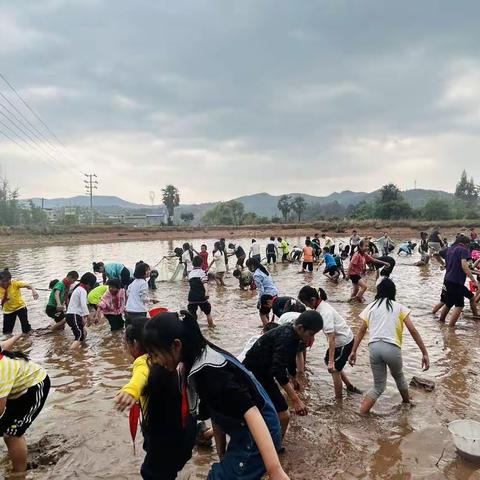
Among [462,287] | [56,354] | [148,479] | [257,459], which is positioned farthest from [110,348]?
[462,287]

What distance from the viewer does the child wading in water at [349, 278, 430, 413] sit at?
187 inches

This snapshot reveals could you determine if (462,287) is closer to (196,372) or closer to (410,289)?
(410,289)

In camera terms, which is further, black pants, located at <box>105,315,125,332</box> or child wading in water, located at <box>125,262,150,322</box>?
black pants, located at <box>105,315,125,332</box>

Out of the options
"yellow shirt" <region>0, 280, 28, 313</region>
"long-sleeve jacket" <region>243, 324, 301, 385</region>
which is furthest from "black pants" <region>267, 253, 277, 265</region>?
"long-sleeve jacket" <region>243, 324, 301, 385</region>

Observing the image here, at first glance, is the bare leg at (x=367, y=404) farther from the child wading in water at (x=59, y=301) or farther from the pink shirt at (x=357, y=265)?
the pink shirt at (x=357, y=265)

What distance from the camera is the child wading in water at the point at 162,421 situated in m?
2.45

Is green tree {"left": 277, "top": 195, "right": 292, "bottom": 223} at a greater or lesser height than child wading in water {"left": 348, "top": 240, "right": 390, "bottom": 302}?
greater

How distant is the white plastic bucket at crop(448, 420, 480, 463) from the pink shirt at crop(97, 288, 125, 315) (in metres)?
6.48

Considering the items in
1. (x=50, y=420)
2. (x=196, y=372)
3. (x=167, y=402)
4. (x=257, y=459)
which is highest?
(x=196, y=372)

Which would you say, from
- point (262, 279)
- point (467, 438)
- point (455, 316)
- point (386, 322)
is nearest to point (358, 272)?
point (455, 316)

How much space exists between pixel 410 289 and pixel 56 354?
10.2 meters

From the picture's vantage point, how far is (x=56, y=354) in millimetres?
7801

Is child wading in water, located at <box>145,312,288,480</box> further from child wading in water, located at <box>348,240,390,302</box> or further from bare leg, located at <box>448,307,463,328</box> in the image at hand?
child wading in water, located at <box>348,240,390,302</box>

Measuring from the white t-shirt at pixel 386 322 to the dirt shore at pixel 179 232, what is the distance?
40682 mm
